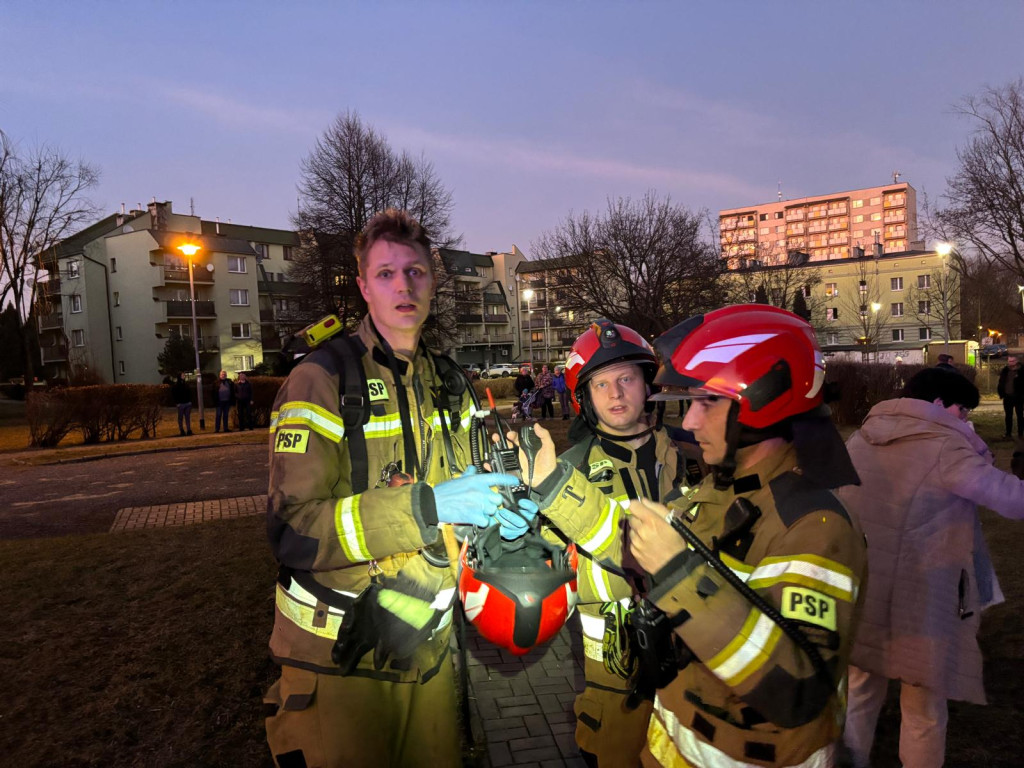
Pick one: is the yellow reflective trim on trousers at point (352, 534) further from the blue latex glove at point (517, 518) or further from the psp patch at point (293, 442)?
the blue latex glove at point (517, 518)

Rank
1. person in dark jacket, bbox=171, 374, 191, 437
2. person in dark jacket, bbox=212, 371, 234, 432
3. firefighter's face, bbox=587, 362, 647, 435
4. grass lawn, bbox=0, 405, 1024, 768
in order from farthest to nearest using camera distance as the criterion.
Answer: person in dark jacket, bbox=212, 371, 234, 432
person in dark jacket, bbox=171, 374, 191, 437
grass lawn, bbox=0, 405, 1024, 768
firefighter's face, bbox=587, 362, 647, 435

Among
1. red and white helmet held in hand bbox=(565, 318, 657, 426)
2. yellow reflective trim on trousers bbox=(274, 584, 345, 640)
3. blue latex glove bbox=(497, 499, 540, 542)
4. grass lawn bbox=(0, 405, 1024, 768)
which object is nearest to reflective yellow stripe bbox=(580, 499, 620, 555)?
blue latex glove bbox=(497, 499, 540, 542)

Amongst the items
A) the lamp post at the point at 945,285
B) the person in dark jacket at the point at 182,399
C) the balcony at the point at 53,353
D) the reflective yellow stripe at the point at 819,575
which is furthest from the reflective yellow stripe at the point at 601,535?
the balcony at the point at 53,353

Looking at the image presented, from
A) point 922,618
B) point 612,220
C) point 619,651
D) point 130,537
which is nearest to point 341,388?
point 619,651

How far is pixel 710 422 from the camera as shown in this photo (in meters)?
2.06

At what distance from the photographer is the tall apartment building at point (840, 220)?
106438 millimetres

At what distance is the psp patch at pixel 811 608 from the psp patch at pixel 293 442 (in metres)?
1.55

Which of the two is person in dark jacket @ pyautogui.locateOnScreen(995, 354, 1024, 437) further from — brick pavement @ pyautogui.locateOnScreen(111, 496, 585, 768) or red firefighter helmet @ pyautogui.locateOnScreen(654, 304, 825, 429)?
red firefighter helmet @ pyautogui.locateOnScreen(654, 304, 825, 429)

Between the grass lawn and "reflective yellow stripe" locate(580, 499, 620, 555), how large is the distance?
9.82ft

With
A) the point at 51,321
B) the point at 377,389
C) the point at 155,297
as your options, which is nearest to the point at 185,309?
the point at 155,297

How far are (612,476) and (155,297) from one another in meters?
58.7

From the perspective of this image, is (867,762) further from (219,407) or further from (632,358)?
(219,407)

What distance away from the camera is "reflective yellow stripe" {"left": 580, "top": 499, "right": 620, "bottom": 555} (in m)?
2.29

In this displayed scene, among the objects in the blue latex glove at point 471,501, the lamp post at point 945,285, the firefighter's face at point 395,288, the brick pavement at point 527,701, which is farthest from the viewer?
the lamp post at point 945,285
